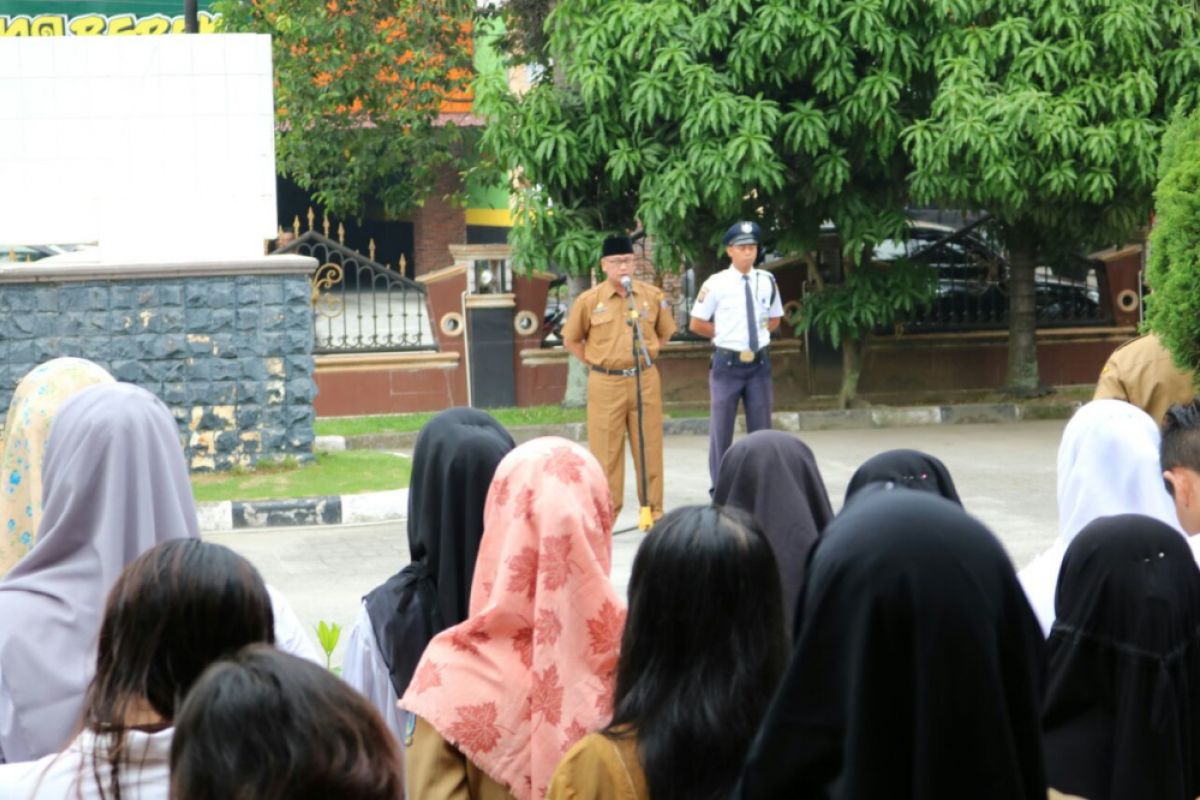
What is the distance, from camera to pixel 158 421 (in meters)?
3.75

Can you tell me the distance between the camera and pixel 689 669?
281 centimetres

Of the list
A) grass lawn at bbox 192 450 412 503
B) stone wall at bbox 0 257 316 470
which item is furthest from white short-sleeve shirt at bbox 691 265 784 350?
stone wall at bbox 0 257 316 470

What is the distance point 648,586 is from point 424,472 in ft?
4.09

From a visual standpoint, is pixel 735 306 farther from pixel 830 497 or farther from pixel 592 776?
pixel 592 776

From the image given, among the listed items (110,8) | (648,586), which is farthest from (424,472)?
(110,8)

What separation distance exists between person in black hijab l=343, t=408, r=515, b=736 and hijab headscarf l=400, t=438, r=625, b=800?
456 mm

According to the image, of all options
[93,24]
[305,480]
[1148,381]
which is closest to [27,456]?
[1148,381]

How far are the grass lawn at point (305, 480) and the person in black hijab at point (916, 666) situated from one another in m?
9.44

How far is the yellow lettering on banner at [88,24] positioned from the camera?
2675cm

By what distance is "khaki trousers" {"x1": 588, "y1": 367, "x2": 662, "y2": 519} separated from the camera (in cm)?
1125

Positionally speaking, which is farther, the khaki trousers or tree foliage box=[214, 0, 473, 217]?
tree foliage box=[214, 0, 473, 217]

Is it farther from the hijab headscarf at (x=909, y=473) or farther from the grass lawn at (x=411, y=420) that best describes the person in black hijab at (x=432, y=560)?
the grass lawn at (x=411, y=420)

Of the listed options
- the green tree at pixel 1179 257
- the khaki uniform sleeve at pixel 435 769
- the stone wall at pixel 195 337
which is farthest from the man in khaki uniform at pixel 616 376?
the khaki uniform sleeve at pixel 435 769

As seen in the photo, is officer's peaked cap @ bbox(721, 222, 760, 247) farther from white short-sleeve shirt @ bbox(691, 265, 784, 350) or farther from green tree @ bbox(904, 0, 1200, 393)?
green tree @ bbox(904, 0, 1200, 393)
